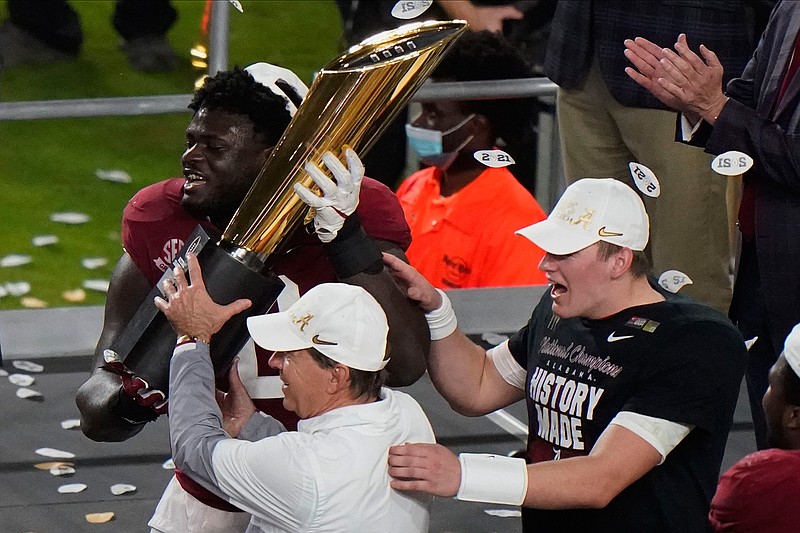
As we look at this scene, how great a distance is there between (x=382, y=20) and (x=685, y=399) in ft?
11.4

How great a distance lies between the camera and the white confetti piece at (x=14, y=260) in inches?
320

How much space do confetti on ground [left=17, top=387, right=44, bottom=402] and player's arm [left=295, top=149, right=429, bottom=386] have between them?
8.08ft

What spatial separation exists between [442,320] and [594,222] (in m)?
0.44

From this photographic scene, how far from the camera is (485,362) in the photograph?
3.33 metres

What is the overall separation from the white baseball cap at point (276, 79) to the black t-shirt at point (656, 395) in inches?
30.1

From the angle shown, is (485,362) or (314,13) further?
(314,13)

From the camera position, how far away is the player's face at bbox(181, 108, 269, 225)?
2.90 meters

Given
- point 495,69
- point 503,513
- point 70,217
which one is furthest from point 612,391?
point 70,217

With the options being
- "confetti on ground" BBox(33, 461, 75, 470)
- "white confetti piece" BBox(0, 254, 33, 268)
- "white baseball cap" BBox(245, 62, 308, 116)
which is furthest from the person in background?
"white confetti piece" BBox(0, 254, 33, 268)

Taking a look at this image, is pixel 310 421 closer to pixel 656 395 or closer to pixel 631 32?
pixel 656 395

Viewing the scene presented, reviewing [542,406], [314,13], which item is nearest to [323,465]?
[542,406]

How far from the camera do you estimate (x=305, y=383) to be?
2629 mm

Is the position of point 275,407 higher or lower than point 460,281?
higher

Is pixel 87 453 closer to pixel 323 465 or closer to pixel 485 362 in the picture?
pixel 485 362
